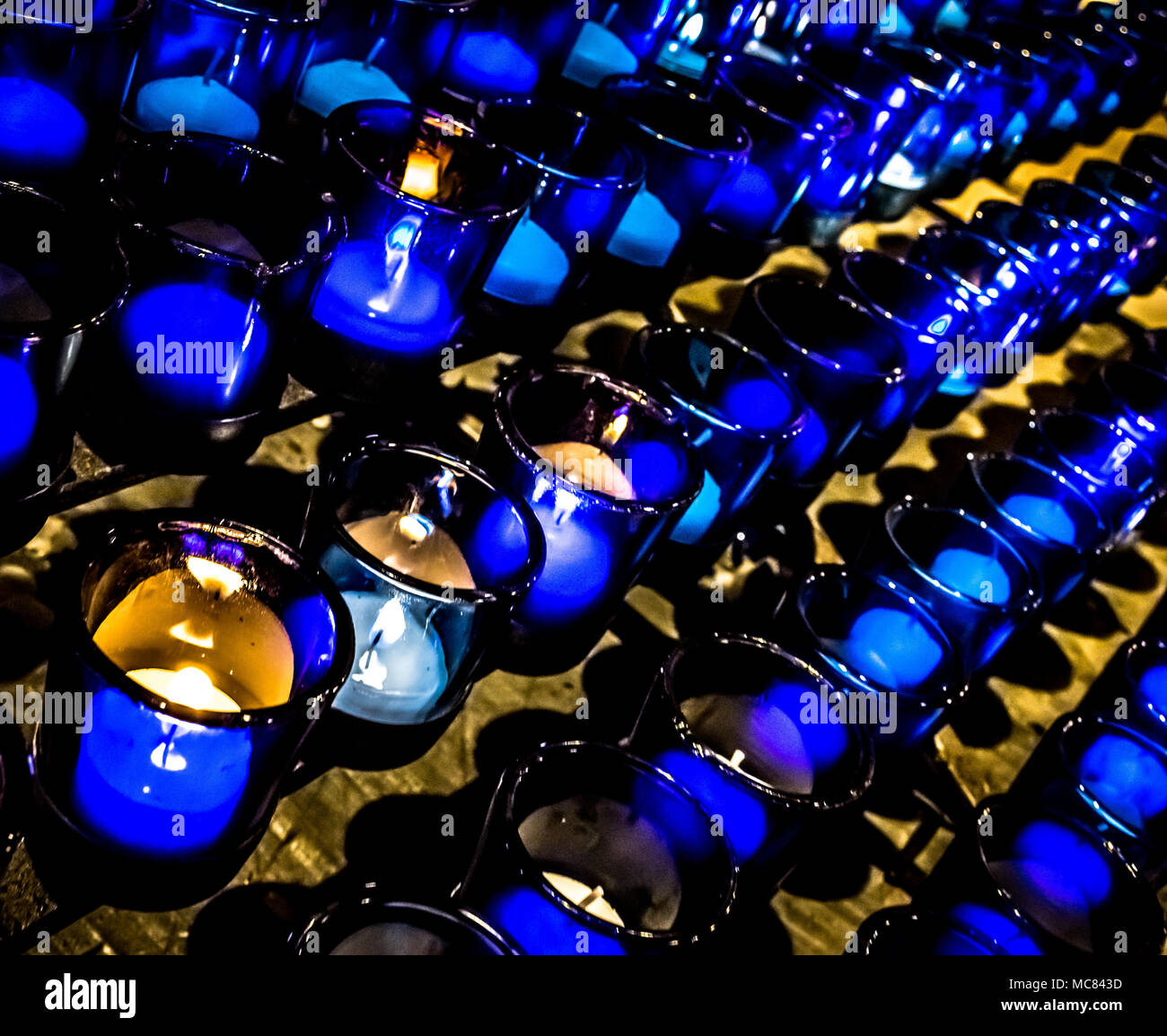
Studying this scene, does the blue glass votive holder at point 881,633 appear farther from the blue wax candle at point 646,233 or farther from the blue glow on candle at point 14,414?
the blue glow on candle at point 14,414

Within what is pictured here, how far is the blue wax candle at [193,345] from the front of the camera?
1.86 ft

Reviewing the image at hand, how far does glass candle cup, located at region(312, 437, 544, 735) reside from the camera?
0.54 m

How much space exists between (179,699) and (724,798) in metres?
0.27

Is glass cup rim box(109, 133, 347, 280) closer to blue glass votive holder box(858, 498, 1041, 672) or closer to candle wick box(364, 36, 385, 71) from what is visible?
candle wick box(364, 36, 385, 71)

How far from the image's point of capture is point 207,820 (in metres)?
0.49

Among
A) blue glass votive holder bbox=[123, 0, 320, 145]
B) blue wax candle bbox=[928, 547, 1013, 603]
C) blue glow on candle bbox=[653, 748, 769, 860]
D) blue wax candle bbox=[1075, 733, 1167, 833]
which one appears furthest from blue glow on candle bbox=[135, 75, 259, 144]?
blue wax candle bbox=[1075, 733, 1167, 833]

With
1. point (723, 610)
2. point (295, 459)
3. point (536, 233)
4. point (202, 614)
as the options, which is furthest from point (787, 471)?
point (202, 614)

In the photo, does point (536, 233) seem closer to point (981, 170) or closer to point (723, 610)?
point (723, 610)

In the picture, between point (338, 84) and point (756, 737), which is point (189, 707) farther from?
point (338, 84)

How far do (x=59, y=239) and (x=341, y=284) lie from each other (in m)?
0.17

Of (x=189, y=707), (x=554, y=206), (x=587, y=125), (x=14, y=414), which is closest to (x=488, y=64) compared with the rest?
(x=587, y=125)

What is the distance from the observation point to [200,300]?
1.86 feet
